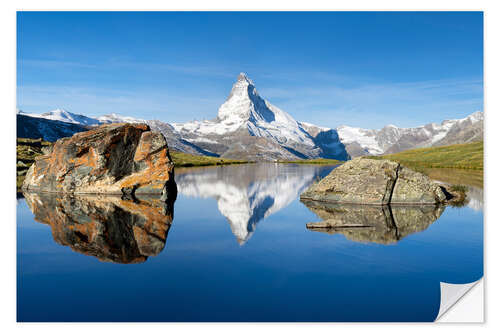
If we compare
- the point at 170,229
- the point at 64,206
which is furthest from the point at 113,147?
the point at 170,229

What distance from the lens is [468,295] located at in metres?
13.2

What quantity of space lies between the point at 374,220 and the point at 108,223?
18639mm

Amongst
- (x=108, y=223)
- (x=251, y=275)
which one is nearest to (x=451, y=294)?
(x=251, y=275)

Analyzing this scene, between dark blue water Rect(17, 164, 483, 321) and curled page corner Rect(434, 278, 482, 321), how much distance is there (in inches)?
11.3

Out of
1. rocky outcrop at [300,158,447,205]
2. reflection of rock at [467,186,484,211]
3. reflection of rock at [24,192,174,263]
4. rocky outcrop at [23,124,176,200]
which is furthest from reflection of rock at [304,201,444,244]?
rocky outcrop at [23,124,176,200]

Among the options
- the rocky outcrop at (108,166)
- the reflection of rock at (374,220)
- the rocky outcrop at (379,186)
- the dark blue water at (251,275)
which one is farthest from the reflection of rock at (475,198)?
the rocky outcrop at (108,166)

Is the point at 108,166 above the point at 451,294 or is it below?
above

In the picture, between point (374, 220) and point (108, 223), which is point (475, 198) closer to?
point (374, 220)

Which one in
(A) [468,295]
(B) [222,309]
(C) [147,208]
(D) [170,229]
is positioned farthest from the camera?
(C) [147,208]

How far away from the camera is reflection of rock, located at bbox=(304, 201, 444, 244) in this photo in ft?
73.3

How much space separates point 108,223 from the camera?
24.8 m
